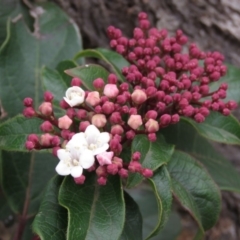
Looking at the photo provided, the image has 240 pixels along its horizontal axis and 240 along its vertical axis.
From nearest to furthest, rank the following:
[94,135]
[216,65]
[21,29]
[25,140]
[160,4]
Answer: [94,135], [25,140], [216,65], [21,29], [160,4]

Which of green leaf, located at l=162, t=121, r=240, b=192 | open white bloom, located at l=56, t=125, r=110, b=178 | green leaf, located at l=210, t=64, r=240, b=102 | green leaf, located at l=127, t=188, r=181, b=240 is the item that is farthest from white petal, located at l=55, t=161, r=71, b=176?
green leaf, located at l=127, t=188, r=181, b=240

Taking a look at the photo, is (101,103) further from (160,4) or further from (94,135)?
(160,4)

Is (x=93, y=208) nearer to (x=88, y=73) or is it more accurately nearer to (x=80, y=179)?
(x=80, y=179)

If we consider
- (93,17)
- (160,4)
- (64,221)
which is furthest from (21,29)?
(64,221)

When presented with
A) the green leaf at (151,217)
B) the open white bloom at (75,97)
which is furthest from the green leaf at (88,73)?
the green leaf at (151,217)

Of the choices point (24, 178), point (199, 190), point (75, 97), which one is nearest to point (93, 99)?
point (75, 97)

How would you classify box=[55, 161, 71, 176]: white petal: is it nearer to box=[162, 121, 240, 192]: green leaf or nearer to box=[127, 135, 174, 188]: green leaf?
box=[127, 135, 174, 188]: green leaf
